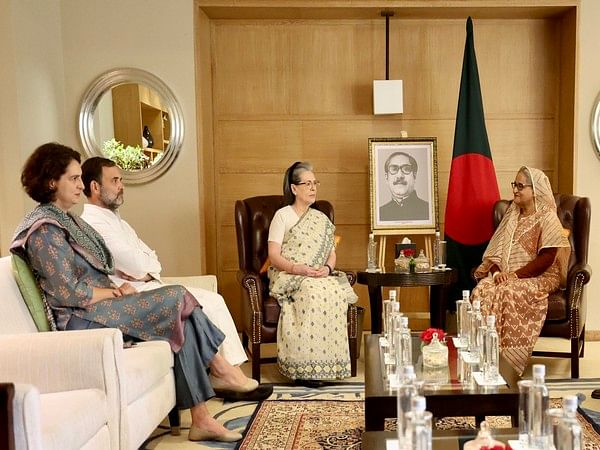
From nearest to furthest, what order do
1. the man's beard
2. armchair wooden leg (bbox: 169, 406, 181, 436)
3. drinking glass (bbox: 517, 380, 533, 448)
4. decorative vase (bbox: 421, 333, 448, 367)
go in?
drinking glass (bbox: 517, 380, 533, 448) → decorative vase (bbox: 421, 333, 448, 367) → armchair wooden leg (bbox: 169, 406, 181, 436) → the man's beard

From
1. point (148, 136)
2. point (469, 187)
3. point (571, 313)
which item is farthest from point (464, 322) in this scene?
point (148, 136)

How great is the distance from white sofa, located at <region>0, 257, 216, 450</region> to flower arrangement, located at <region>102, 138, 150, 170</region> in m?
2.36

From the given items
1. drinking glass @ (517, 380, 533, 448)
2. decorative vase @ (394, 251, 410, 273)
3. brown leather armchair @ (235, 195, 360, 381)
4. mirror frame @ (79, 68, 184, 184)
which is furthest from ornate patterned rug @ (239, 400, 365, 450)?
mirror frame @ (79, 68, 184, 184)

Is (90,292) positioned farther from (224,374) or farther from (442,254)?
(442,254)

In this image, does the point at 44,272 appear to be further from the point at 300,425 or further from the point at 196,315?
the point at 300,425

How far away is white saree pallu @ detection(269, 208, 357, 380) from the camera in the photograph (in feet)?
13.5

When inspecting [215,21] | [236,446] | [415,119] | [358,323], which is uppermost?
[215,21]

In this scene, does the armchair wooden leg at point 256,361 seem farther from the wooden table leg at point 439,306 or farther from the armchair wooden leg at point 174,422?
the wooden table leg at point 439,306

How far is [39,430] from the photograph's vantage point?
1.93 metres

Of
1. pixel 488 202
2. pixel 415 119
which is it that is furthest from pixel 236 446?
pixel 415 119

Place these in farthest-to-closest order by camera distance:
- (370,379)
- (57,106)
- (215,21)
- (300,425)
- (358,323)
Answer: (215,21) → (57,106) → (358,323) → (300,425) → (370,379)

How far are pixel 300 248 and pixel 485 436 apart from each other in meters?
2.78

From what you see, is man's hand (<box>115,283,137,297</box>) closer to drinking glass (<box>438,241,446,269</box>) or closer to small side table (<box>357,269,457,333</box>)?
small side table (<box>357,269,457,333</box>)

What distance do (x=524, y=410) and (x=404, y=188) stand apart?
3392 millimetres
